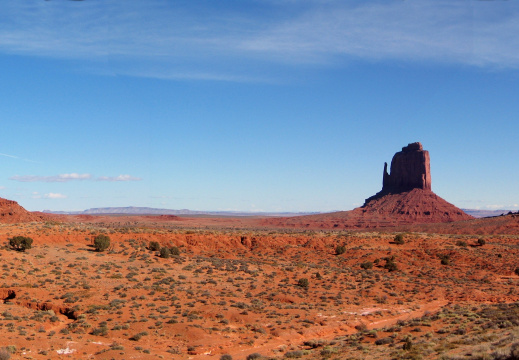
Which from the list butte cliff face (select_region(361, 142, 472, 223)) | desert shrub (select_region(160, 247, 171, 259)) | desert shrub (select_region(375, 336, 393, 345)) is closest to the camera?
desert shrub (select_region(375, 336, 393, 345))

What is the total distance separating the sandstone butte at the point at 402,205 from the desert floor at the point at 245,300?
82150 mm

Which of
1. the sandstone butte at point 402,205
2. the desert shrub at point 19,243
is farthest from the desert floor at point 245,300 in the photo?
the sandstone butte at point 402,205

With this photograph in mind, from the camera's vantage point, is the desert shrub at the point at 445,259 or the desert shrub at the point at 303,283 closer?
the desert shrub at the point at 303,283

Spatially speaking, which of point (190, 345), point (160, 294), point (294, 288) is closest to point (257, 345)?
point (190, 345)

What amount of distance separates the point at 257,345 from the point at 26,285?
16164 mm

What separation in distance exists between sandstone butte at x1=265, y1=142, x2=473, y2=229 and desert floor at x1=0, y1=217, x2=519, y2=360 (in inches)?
3234

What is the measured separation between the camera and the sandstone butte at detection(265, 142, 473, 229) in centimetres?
13262

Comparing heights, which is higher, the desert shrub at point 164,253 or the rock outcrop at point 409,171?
the rock outcrop at point 409,171

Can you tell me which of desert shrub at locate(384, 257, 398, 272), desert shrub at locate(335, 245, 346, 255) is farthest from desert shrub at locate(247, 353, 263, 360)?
desert shrub at locate(335, 245, 346, 255)

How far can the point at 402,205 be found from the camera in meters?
143

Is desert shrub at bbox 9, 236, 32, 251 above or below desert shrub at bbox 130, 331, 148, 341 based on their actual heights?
above

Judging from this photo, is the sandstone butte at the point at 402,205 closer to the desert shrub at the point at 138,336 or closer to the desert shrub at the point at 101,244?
the desert shrub at the point at 101,244

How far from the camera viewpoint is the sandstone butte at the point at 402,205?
435 ft

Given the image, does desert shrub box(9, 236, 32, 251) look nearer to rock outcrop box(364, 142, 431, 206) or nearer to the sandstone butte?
the sandstone butte
